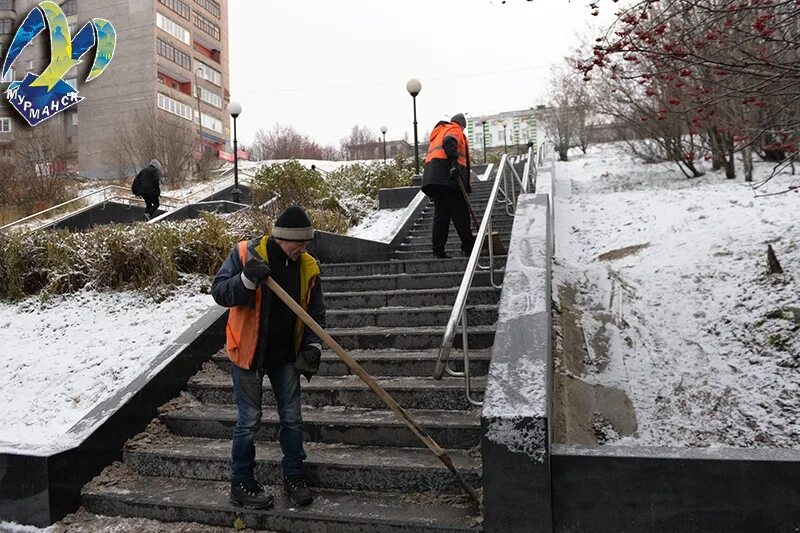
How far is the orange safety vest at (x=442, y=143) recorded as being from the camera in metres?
6.63

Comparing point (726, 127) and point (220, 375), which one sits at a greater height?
point (726, 127)

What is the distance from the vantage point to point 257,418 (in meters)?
3.33

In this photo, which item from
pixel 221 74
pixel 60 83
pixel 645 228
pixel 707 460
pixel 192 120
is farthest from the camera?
pixel 221 74

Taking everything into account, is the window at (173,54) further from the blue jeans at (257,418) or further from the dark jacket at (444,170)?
the blue jeans at (257,418)

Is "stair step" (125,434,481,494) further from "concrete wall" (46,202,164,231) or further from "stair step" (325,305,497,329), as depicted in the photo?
"concrete wall" (46,202,164,231)

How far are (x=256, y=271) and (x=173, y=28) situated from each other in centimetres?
5049

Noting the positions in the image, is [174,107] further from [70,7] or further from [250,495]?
[250,495]

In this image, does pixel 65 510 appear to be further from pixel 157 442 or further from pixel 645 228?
pixel 645 228

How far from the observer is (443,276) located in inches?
244

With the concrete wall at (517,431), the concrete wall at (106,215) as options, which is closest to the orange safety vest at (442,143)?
the concrete wall at (517,431)

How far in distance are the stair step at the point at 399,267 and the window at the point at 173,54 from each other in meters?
44.4

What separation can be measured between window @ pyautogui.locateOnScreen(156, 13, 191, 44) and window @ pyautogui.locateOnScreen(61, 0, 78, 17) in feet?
26.9

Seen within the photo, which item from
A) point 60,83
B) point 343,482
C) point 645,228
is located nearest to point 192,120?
point 60,83

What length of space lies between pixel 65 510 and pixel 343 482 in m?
1.70
